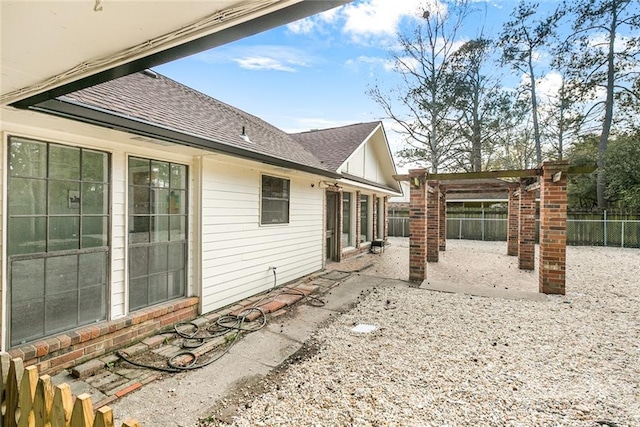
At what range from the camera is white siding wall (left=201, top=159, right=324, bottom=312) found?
5.11 metres

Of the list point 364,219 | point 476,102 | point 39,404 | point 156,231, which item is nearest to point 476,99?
point 476,102

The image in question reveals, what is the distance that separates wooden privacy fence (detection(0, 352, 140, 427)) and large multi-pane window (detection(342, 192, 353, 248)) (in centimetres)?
965

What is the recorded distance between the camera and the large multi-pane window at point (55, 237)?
10.3ft

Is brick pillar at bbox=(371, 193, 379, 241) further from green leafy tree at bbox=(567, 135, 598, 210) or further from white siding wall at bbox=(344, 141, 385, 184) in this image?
green leafy tree at bbox=(567, 135, 598, 210)

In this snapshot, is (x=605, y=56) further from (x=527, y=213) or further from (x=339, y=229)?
(x=339, y=229)

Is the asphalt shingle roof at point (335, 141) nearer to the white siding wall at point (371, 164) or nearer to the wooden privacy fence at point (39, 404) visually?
the white siding wall at point (371, 164)

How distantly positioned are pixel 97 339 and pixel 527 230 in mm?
10822

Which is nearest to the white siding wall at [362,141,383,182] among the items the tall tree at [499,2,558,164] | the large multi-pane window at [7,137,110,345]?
the large multi-pane window at [7,137,110,345]

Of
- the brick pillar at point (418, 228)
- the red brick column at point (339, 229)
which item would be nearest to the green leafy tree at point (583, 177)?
the brick pillar at point (418, 228)

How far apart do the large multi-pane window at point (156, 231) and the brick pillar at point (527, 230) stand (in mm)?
9603

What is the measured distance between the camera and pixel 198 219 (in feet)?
16.1

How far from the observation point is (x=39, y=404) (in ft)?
5.31

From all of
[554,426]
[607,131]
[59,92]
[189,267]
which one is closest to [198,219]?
[189,267]

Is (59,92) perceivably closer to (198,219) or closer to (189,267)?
(198,219)
